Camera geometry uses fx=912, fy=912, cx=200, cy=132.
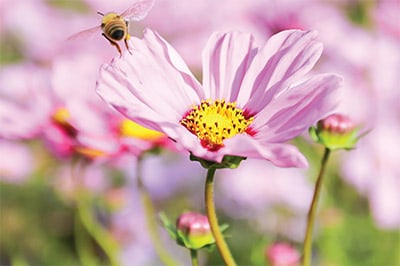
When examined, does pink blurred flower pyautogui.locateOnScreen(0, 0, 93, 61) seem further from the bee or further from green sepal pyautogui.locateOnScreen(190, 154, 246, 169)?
green sepal pyautogui.locateOnScreen(190, 154, 246, 169)

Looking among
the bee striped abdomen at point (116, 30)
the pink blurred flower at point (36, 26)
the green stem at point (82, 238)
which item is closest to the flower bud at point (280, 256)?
the bee striped abdomen at point (116, 30)

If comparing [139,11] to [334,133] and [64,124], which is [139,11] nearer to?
[334,133]

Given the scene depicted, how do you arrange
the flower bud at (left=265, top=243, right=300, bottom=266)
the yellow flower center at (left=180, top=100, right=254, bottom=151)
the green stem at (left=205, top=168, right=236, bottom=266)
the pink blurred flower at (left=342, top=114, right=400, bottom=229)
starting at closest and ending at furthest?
the green stem at (left=205, top=168, right=236, bottom=266), the yellow flower center at (left=180, top=100, right=254, bottom=151), the flower bud at (left=265, top=243, right=300, bottom=266), the pink blurred flower at (left=342, top=114, right=400, bottom=229)

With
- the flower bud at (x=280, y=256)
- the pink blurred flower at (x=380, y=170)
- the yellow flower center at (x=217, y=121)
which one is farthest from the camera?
the pink blurred flower at (x=380, y=170)

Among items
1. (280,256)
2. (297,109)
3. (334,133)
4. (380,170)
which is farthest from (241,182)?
(297,109)

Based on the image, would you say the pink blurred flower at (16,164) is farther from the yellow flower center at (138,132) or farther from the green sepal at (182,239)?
the green sepal at (182,239)

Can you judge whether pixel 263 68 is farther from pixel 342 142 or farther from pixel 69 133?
pixel 69 133

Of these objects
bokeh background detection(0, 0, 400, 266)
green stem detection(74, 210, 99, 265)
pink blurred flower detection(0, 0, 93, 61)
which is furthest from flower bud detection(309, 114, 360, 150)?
pink blurred flower detection(0, 0, 93, 61)
